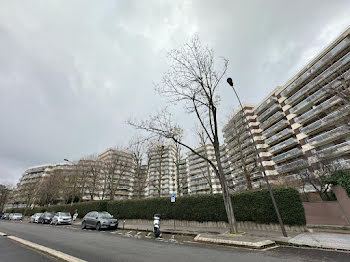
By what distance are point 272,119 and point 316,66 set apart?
565 inches

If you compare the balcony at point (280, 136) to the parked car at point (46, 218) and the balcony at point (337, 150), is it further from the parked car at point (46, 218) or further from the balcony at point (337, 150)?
the parked car at point (46, 218)

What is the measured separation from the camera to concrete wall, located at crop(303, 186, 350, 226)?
38.2ft

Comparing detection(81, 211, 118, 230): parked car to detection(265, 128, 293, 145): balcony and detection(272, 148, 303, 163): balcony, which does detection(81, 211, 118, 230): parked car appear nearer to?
detection(272, 148, 303, 163): balcony

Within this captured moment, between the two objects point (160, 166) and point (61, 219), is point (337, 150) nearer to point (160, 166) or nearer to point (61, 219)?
point (160, 166)

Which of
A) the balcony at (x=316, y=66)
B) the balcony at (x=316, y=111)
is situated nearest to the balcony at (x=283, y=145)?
the balcony at (x=316, y=111)

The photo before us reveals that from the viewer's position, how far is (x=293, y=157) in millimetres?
37562

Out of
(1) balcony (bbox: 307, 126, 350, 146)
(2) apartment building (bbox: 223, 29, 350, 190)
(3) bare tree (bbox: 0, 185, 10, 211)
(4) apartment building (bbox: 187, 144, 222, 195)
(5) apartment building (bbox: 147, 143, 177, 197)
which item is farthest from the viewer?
(4) apartment building (bbox: 187, 144, 222, 195)

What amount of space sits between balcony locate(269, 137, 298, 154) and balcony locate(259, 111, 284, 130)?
21.6 ft

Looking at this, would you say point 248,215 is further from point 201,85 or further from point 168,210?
point 201,85

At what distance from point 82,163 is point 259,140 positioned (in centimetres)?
4316

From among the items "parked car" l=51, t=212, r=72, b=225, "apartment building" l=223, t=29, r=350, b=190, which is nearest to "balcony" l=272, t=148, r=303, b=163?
"apartment building" l=223, t=29, r=350, b=190

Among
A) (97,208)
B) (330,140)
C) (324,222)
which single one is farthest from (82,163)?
(330,140)

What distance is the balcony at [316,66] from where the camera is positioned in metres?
29.1

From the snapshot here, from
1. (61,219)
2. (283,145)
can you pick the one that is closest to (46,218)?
(61,219)
